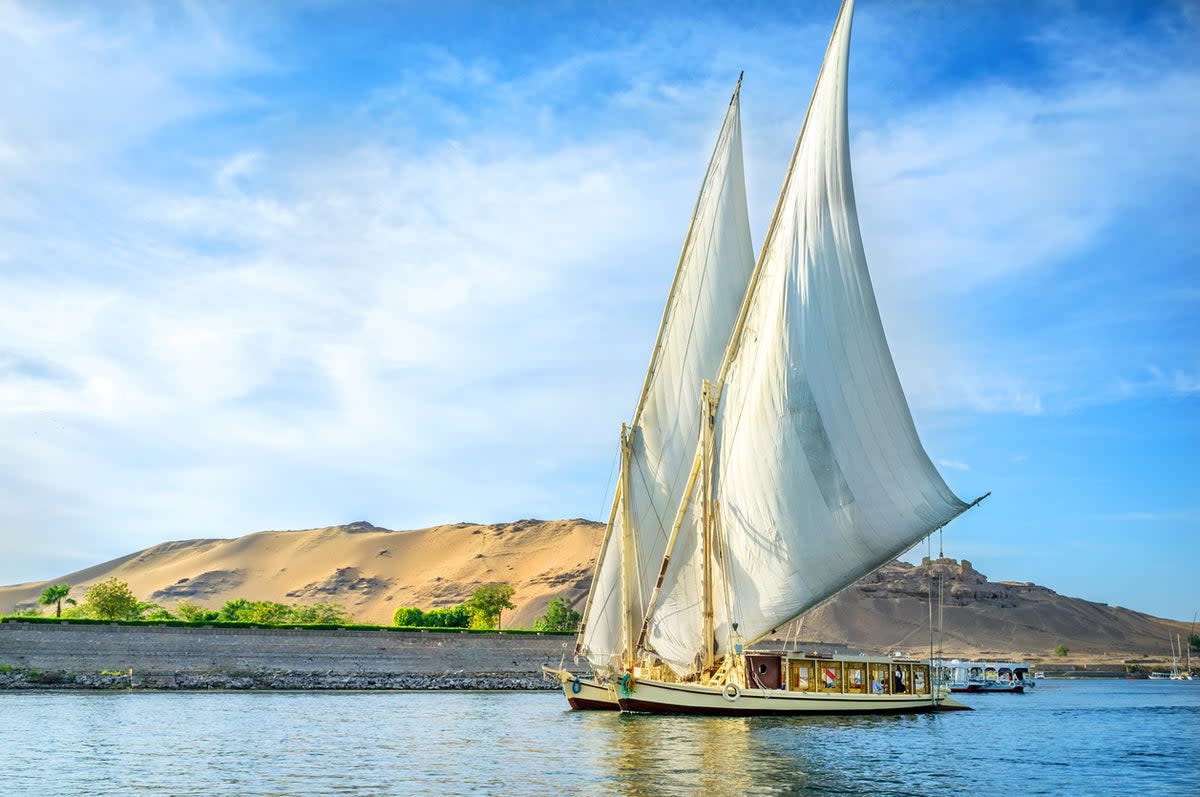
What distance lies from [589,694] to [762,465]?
12890 millimetres

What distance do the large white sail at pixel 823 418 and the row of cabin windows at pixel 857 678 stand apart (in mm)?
4700

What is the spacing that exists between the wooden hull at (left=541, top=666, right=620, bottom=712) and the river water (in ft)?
1.88

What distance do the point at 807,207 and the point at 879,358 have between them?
5.43m

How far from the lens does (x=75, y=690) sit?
58.6m

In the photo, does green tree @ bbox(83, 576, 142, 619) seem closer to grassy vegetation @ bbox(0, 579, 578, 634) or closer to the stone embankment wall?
grassy vegetation @ bbox(0, 579, 578, 634)

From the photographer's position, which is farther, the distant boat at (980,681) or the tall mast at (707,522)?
the distant boat at (980,681)

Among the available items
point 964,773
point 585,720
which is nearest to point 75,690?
point 585,720

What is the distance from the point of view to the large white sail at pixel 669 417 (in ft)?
144

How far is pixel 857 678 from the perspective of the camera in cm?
4609

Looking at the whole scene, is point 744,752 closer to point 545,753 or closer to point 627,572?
point 545,753

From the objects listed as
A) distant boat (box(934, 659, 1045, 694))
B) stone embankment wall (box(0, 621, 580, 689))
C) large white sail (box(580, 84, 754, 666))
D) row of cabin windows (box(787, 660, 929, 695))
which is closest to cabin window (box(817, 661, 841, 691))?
row of cabin windows (box(787, 660, 929, 695))

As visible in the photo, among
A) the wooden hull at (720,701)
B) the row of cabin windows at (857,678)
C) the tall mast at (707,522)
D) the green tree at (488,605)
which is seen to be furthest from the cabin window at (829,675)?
the green tree at (488,605)

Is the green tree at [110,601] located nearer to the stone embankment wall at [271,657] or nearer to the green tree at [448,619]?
the stone embankment wall at [271,657]

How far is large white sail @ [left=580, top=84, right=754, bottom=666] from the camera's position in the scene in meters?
44.0
